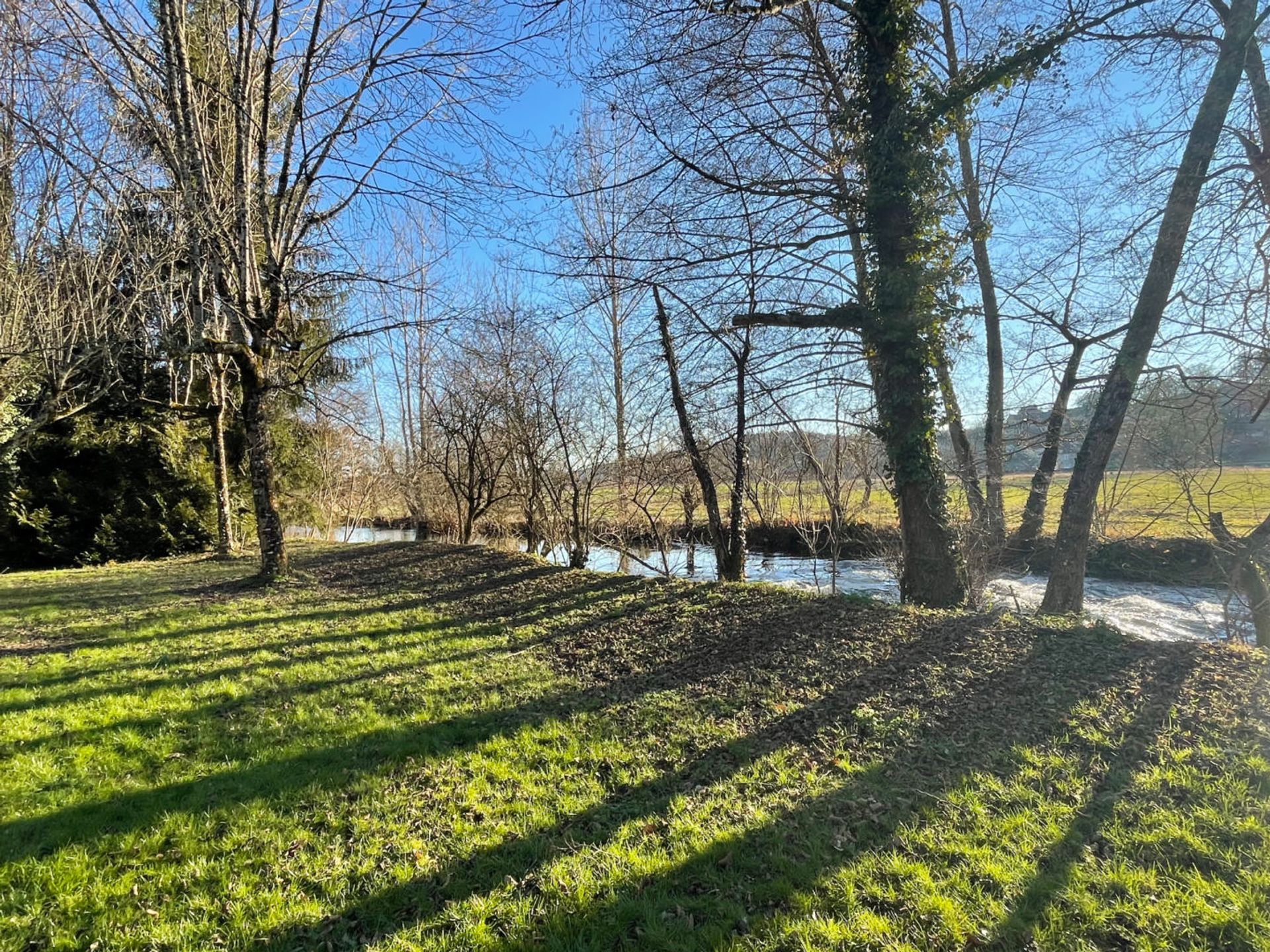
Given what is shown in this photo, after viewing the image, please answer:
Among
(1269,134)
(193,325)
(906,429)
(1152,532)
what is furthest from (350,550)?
(1152,532)

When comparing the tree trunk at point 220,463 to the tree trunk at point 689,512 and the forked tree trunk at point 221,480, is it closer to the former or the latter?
the forked tree trunk at point 221,480

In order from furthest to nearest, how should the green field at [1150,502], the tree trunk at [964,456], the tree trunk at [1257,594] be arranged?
1. the green field at [1150,502]
2. the tree trunk at [964,456]
3. the tree trunk at [1257,594]

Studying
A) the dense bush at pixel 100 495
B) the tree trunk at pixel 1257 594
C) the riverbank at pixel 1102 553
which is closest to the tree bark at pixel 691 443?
the riverbank at pixel 1102 553

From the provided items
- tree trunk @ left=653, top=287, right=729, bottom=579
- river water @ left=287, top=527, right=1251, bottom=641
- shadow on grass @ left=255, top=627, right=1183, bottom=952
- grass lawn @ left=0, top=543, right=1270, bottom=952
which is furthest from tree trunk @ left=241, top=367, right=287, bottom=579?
shadow on grass @ left=255, top=627, right=1183, bottom=952

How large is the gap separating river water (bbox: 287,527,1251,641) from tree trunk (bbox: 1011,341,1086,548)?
155 cm

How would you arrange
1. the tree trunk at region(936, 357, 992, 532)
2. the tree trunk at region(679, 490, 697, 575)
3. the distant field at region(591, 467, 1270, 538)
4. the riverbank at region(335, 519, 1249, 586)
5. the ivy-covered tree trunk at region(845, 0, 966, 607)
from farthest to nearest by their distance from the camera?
the riverbank at region(335, 519, 1249, 586) < the tree trunk at region(679, 490, 697, 575) < the distant field at region(591, 467, 1270, 538) < the tree trunk at region(936, 357, 992, 532) < the ivy-covered tree trunk at region(845, 0, 966, 607)

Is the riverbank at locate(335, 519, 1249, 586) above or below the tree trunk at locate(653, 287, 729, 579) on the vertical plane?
below

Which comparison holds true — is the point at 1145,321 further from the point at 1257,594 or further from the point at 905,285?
the point at 1257,594

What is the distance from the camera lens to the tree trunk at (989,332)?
8.48 metres

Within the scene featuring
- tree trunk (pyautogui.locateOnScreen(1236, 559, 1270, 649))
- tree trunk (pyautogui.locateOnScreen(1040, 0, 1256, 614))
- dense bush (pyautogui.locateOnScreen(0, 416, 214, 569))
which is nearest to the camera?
tree trunk (pyautogui.locateOnScreen(1040, 0, 1256, 614))

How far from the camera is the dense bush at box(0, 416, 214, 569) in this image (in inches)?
524

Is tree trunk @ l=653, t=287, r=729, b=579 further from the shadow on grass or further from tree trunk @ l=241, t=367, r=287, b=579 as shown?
tree trunk @ l=241, t=367, r=287, b=579

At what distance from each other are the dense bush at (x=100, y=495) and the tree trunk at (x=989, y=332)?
17.2 m

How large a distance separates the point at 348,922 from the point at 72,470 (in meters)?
16.7
